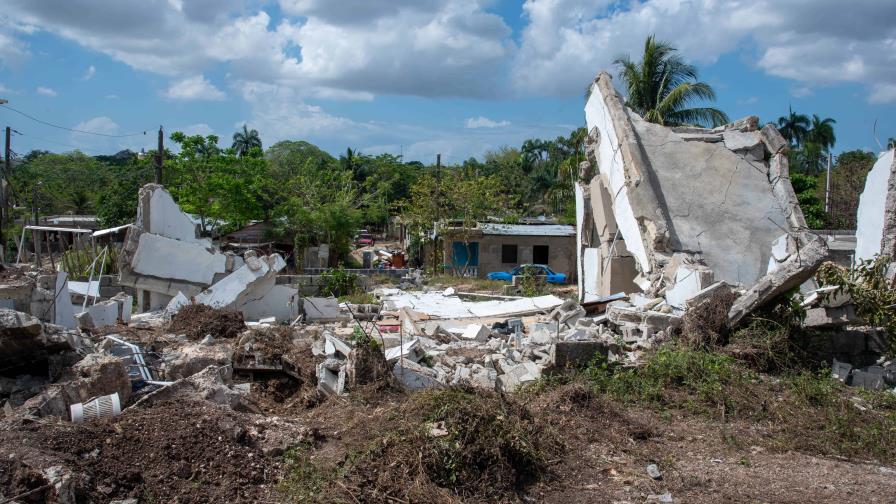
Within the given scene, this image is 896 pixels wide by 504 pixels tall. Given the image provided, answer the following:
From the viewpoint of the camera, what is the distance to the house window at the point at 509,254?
26.6 m

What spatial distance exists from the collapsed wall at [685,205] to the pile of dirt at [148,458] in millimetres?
6358

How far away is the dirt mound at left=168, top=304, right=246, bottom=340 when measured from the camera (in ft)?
30.9

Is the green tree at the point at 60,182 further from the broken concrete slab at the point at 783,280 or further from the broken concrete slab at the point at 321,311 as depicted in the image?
the broken concrete slab at the point at 783,280

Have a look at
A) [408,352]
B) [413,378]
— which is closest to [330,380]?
[413,378]

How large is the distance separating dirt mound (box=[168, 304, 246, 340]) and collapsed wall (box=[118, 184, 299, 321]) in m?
1.50

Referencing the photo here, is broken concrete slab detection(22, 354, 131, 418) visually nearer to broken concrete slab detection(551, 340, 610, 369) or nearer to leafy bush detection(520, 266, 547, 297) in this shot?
broken concrete slab detection(551, 340, 610, 369)

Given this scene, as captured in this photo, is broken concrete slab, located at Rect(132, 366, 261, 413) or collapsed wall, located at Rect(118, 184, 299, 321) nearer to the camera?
broken concrete slab, located at Rect(132, 366, 261, 413)

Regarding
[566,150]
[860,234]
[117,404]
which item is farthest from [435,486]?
[566,150]

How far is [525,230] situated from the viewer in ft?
87.9

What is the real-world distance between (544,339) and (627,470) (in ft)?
13.5

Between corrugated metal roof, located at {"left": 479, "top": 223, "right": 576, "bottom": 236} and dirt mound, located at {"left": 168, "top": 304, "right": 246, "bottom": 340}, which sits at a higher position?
corrugated metal roof, located at {"left": 479, "top": 223, "right": 576, "bottom": 236}

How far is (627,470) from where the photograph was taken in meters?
5.04

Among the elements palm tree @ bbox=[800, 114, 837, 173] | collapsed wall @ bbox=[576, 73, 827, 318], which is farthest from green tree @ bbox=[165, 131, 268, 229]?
palm tree @ bbox=[800, 114, 837, 173]

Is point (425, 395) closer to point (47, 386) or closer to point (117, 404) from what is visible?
point (117, 404)
